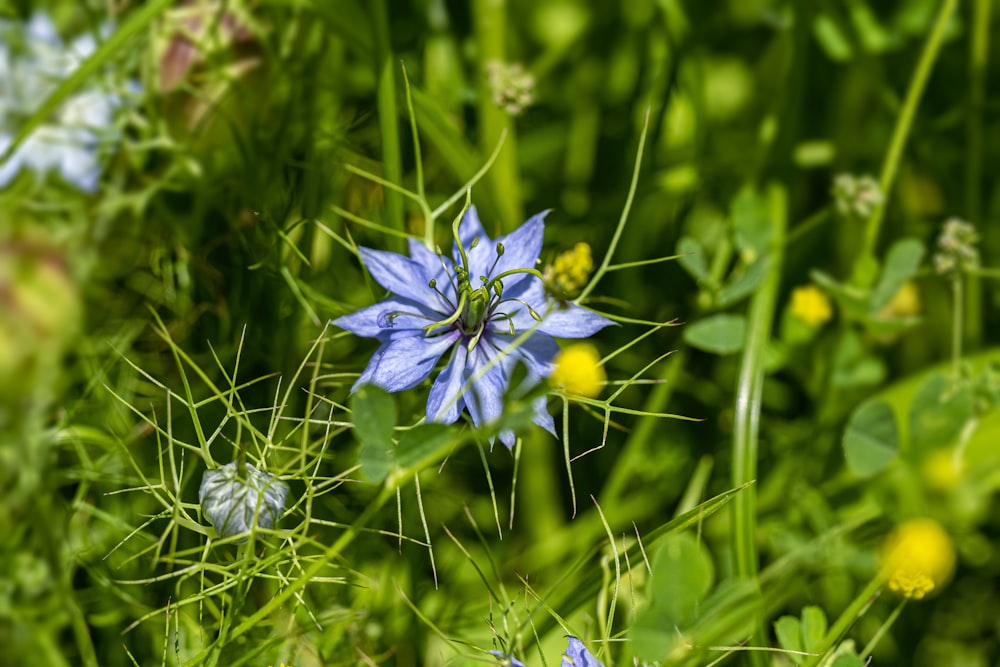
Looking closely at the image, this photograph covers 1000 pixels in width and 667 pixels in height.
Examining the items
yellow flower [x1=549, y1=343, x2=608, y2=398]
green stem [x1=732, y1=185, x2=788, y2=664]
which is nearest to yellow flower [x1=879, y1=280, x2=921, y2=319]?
green stem [x1=732, y1=185, x2=788, y2=664]

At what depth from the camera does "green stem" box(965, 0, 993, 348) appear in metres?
1.32

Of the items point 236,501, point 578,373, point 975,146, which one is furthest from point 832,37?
point 236,501

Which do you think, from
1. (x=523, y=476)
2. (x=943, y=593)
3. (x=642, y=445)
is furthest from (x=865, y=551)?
(x=523, y=476)

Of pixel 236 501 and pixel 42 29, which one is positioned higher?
pixel 42 29

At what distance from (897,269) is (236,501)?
2.69 feet

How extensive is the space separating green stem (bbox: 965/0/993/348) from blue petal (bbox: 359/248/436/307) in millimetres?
822

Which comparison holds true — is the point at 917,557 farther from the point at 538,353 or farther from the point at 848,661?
the point at 538,353

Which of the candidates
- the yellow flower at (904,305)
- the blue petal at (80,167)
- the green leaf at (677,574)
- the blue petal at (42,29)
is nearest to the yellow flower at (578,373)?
the green leaf at (677,574)

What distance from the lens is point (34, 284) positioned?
22.0 inches

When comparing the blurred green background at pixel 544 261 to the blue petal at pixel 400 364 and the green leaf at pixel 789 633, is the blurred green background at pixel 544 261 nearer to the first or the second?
the green leaf at pixel 789 633

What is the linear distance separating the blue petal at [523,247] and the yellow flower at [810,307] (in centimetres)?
52

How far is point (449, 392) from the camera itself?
80 cm

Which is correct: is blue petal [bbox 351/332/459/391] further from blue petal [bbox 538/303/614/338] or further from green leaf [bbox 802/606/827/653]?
green leaf [bbox 802/606/827/653]

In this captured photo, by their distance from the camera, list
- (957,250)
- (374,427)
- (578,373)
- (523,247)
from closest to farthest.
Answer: (374,427)
(523,247)
(578,373)
(957,250)
